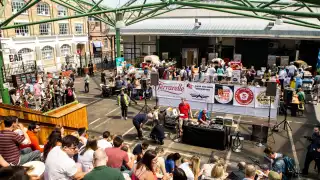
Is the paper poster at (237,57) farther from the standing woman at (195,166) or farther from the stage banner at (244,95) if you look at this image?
the standing woman at (195,166)

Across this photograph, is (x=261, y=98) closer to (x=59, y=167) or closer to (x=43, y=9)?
(x=59, y=167)

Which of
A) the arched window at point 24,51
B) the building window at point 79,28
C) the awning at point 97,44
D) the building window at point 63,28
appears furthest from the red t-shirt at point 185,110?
the awning at point 97,44

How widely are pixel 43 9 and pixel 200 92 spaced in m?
34.0

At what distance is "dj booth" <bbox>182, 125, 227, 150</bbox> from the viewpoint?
11297mm

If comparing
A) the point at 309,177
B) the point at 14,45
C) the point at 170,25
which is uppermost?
the point at 170,25

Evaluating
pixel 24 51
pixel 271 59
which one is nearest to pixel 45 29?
pixel 24 51

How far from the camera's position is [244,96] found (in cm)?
1396

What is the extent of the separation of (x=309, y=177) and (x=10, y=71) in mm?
29842

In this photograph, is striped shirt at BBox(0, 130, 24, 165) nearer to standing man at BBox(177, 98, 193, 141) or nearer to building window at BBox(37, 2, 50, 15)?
Answer: standing man at BBox(177, 98, 193, 141)

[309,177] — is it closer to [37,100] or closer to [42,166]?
[42,166]

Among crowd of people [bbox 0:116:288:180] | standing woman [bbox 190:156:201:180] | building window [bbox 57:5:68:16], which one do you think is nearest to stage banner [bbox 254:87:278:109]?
crowd of people [bbox 0:116:288:180]

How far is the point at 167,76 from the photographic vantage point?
24.5 m

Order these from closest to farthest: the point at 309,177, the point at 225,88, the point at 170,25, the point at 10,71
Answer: the point at 309,177 → the point at 225,88 → the point at 10,71 → the point at 170,25

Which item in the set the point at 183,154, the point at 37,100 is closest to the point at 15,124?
the point at 183,154
